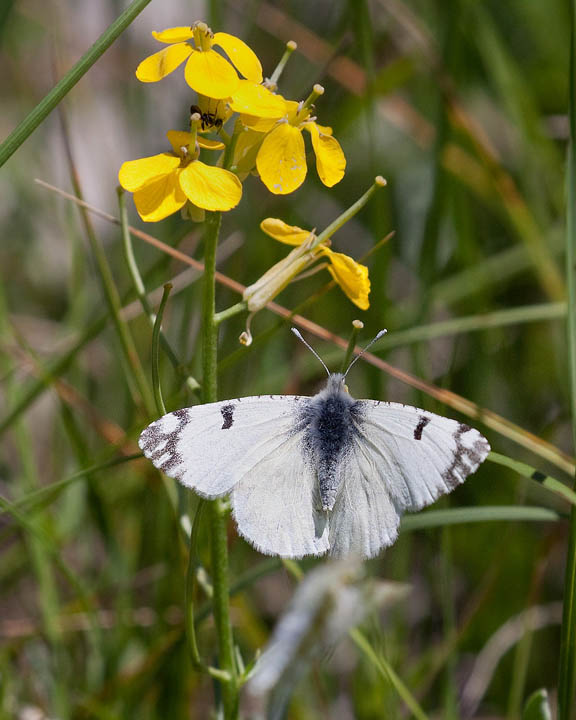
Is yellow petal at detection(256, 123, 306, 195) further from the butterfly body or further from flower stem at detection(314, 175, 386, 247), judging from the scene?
the butterfly body

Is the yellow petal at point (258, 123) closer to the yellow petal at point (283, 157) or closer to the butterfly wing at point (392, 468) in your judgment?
the yellow petal at point (283, 157)

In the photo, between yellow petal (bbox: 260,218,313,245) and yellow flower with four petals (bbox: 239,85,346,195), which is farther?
yellow petal (bbox: 260,218,313,245)

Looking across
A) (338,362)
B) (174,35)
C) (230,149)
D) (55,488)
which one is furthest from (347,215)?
(338,362)

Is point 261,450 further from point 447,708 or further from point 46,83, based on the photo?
point 46,83

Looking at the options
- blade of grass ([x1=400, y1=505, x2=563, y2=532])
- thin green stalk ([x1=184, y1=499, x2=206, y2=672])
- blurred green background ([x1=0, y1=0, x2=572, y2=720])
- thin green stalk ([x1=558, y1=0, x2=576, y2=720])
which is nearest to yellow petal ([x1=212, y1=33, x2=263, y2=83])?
blurred green background ([x1=0, y1=0, x2=572, y2=720])

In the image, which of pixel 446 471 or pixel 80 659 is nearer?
pixel 446 471

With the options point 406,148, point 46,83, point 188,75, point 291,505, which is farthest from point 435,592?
point 46,83

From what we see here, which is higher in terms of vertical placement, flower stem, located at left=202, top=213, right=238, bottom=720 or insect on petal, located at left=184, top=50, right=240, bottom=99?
insect on petal, located at left=184, top=50, right=240, bottom=99
